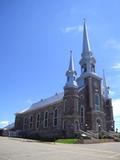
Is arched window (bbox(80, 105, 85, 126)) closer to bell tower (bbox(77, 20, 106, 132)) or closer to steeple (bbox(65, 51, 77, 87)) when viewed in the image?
bell tower (bbox(77, 20, 106, 132))

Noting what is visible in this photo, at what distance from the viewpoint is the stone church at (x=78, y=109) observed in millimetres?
44125

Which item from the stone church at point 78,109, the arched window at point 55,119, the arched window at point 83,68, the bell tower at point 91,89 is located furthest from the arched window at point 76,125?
the arched window at point 83,68

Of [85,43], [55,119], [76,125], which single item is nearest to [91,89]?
[76,125]

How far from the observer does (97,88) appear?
51.6 meters

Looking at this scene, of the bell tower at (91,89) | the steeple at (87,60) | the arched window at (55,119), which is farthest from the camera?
the steeple at (87,60)

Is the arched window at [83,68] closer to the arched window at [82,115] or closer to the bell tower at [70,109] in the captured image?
the bell tower at [70,109]

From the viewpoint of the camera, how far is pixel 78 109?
4625 cm

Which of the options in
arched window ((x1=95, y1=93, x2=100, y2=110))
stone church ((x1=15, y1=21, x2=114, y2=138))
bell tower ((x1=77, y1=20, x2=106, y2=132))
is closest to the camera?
stone church ((x1=15, y1=21, x2=114, y2=138))

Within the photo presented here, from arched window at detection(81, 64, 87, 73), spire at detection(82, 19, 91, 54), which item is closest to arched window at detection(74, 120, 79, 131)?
arched window at detection(81, 64, 87, 73)

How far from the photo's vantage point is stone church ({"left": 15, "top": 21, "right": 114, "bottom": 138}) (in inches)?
1737

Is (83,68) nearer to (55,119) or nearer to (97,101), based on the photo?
(97,101)

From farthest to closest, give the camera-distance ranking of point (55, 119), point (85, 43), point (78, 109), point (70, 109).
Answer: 1. point (85, 43)
2. point (55, 119)
3. point (78, 109)
4. point (70, 109)

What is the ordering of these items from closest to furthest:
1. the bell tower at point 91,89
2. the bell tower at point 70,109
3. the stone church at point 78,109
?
the bell tower at point 70,109 → the stone church at point 78,109 → the bell tower at point 91,89

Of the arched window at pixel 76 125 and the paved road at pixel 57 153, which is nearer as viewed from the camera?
the paved road at pixel 57 153
